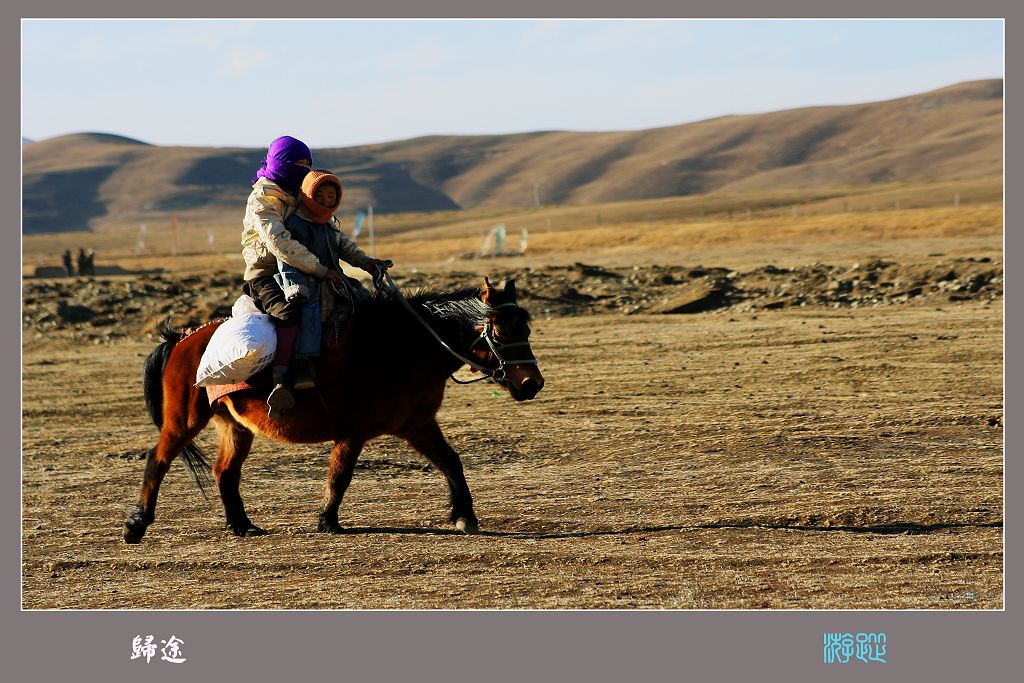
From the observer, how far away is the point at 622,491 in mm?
10297

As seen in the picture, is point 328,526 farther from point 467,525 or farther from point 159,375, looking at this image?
point 159,375

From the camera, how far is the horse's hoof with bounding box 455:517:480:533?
29.5ft

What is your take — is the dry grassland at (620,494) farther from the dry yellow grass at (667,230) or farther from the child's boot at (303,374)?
the dry yellow grass at (667,230)

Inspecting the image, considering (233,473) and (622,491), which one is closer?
(233,473)

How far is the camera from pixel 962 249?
30.7 meters

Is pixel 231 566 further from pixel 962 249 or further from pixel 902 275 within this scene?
pixel 962 249

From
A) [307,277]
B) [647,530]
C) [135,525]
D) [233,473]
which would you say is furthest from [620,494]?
[135,525]

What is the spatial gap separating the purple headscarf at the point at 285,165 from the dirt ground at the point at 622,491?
2.43 m

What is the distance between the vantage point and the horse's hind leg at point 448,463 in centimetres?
877

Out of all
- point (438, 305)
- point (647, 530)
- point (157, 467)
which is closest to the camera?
point (438, 305)

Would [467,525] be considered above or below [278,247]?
below

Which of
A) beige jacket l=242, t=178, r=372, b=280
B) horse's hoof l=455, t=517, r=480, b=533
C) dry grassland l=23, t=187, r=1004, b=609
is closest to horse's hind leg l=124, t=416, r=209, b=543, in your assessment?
dry grassland l=23, t=187, r=1004, b=609

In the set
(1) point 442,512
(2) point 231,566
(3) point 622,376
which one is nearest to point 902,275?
(3) point 622,376

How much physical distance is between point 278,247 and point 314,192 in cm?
45
